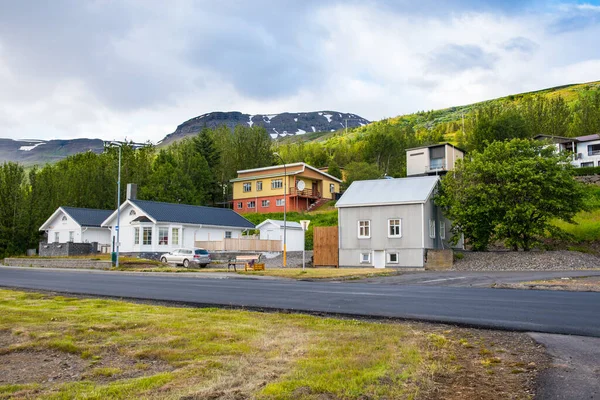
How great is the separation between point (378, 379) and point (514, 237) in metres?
35.1

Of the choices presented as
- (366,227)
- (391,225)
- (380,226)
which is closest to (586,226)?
(391,225)

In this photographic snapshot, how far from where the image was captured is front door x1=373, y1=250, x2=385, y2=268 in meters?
41.1

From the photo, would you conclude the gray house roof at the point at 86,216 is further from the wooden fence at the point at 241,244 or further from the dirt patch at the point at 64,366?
the dirt patch at the point at 64,366

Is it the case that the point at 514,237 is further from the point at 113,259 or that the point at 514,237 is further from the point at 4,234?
the point at 4,234

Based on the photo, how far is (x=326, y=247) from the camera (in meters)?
43.4

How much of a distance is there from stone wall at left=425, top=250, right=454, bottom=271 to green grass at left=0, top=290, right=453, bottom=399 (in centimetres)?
2695

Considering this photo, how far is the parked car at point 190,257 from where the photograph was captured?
43.2 m

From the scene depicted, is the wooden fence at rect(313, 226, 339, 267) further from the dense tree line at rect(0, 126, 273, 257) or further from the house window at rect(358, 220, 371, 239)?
the dense tree line at rect(0, 126, 273, 257)

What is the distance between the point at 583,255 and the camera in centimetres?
3691

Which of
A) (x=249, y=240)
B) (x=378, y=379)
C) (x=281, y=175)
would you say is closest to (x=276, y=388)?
(x=378, y=379)

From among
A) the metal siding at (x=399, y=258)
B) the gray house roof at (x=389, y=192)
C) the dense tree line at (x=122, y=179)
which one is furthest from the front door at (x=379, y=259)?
the dense tree line at (x=122, y=179)

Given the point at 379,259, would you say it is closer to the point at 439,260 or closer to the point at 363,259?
the point at 363,259

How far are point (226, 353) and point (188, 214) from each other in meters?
47.7

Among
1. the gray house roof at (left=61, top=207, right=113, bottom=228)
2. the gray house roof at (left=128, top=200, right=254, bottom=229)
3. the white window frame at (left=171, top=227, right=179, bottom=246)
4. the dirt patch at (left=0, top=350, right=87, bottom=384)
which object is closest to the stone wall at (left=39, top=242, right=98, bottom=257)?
the gray house roof at (left=61, top=207, right=113, bottom=228)
